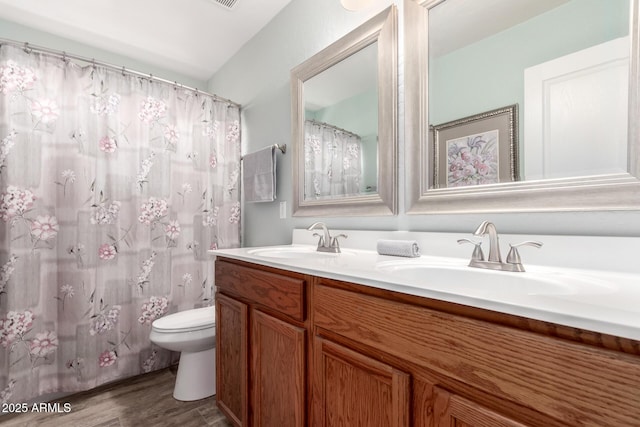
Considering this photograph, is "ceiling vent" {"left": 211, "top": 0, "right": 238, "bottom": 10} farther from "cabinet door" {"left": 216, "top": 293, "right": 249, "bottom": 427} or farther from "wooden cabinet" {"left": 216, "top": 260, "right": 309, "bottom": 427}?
"cabinet door" {"left": 216, "top": 293, "right": 249, "bottom": 427}

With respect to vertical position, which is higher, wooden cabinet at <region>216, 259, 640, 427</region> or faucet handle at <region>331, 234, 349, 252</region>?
faucet handle at <region>331, 234, 349, 252</region>

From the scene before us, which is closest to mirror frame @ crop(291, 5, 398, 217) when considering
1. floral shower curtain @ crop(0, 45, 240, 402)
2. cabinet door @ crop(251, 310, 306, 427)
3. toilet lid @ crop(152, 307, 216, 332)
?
cabinet door @ crop(251, 310, 306, 427)

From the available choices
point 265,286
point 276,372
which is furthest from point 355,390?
point 265,286

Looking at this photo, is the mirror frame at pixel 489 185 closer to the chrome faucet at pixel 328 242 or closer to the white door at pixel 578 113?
the white door at pixel 578 113

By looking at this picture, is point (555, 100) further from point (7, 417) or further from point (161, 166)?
point (7, 417)

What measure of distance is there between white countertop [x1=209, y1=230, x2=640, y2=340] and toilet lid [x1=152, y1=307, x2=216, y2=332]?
724 millimetres

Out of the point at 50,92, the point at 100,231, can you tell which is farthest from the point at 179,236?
the point at 50,92

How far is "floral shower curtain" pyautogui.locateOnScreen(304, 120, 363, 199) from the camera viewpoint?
4.73 ft

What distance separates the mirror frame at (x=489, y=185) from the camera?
29.7 inches

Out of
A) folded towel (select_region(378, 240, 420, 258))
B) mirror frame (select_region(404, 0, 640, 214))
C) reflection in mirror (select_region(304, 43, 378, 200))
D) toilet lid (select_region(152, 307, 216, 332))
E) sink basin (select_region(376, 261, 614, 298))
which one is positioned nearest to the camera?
sink basin (select_region(376, 261, 614, 298))

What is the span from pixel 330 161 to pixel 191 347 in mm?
1299

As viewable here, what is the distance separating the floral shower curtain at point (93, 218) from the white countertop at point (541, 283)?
44.6 inches

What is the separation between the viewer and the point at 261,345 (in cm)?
115

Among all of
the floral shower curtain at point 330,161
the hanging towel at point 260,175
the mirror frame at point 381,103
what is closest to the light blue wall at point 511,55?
the mirror frame at point 381,103
